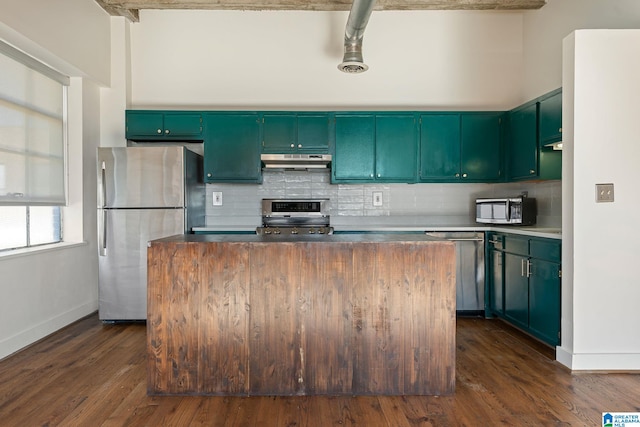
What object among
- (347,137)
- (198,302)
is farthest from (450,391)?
(347,137)

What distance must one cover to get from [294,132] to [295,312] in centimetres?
254

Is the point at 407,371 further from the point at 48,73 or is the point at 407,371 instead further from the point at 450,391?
the point at 48,73

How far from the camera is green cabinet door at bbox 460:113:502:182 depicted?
439cm

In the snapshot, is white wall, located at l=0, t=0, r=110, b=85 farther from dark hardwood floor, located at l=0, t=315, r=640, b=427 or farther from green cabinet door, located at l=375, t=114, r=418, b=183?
green cabinet door, located at l=375, t=114, r=418, b=183

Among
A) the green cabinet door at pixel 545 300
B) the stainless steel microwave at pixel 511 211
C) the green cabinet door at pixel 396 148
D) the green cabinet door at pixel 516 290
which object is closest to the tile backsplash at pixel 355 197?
the green cabinet door at pixel 396 148

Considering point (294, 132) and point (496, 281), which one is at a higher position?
point (294, 132)

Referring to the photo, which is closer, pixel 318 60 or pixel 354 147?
pixel 354 147

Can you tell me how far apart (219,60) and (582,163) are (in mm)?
3884

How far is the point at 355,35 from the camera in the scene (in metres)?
3.99

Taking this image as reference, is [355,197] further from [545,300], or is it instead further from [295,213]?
[545,300]

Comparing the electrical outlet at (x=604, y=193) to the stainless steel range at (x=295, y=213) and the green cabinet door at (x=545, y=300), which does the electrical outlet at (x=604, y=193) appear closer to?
the green cabinet door at (x=545, y=300)

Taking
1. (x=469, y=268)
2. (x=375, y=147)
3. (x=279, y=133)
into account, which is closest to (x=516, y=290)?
(x=469, y=268)

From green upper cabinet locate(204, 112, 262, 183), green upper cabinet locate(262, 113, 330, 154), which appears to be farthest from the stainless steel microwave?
green upper cabinet locate(204, 112, 262, 183)

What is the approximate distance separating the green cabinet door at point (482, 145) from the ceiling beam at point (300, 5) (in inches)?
47.7
